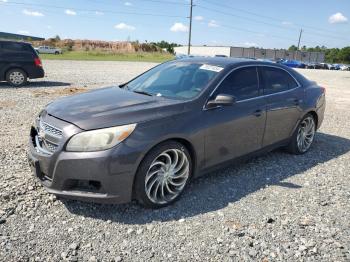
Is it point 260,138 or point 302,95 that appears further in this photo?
point 302,95

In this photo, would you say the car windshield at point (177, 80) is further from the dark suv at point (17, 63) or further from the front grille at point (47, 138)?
the dark suv at point (17, 63)

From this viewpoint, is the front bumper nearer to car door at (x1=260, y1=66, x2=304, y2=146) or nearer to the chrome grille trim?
the chrome grille trim

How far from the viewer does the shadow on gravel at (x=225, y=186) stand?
11.8ft

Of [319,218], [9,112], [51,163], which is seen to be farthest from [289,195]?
[9,112]

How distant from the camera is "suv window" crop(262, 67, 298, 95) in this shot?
16.5 ft

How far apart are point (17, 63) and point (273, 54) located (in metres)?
82.2

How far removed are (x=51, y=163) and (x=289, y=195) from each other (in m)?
2.86

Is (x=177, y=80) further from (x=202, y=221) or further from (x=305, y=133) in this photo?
(x=305, y=133)

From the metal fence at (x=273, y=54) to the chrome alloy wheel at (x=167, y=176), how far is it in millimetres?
76122

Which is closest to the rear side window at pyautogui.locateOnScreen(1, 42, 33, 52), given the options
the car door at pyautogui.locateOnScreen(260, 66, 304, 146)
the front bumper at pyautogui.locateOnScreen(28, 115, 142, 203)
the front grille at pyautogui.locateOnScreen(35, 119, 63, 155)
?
the front grille at pyautogui.locateOnScreen(35, 119, 63, 155)

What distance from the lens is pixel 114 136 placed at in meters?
3.29

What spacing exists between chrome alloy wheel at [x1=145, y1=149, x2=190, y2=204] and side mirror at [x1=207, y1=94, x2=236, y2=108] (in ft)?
2.36

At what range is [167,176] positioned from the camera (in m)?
3.78

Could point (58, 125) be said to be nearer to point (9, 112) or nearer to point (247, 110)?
point (247, 110)
